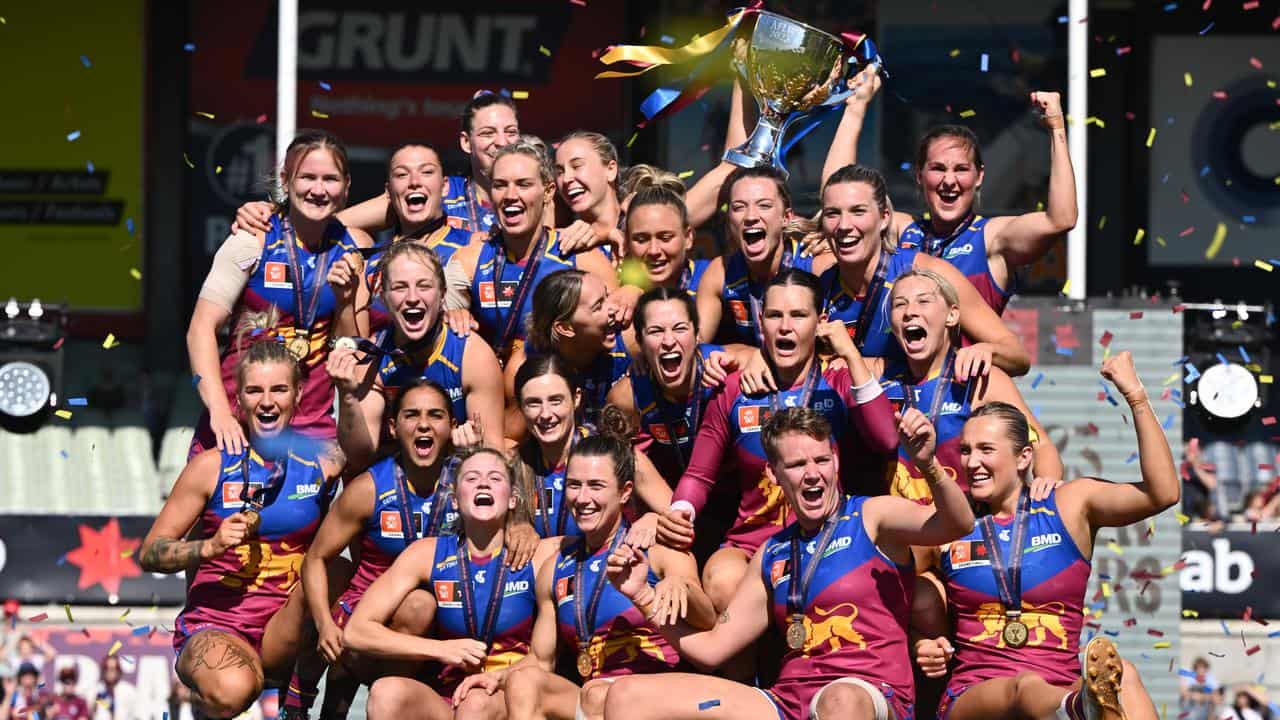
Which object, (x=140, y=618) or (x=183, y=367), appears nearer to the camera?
(x=140, y=618)

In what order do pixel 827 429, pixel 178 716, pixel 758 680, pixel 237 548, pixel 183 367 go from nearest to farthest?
1. pixel 827 429
2. pixel 758 680
3. pixel 237 548
4. pixel 178 716
5. pixel 183 367

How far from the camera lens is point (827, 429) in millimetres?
5680

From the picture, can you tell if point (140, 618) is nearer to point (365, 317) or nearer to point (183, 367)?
point (183, 367)

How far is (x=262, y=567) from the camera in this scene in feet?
21.3

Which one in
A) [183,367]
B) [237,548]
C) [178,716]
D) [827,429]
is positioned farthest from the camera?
[183,367]

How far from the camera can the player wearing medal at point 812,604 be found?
5.57 m

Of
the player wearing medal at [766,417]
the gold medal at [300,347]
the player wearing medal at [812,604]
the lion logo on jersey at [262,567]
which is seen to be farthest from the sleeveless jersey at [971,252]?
the lion logo on jersey at [262,567]

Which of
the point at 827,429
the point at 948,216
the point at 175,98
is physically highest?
the point at 175,98

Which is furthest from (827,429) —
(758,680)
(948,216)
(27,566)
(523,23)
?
(523,23)

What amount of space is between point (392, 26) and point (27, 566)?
5.56m

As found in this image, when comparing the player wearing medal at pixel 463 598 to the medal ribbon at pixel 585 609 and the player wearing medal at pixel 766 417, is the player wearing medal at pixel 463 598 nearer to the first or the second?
the medal ribbon at pixel 585 609

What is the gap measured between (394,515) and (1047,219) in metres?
2.64

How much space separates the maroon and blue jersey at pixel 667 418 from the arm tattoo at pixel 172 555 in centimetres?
160

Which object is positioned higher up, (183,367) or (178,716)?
(183,367)
